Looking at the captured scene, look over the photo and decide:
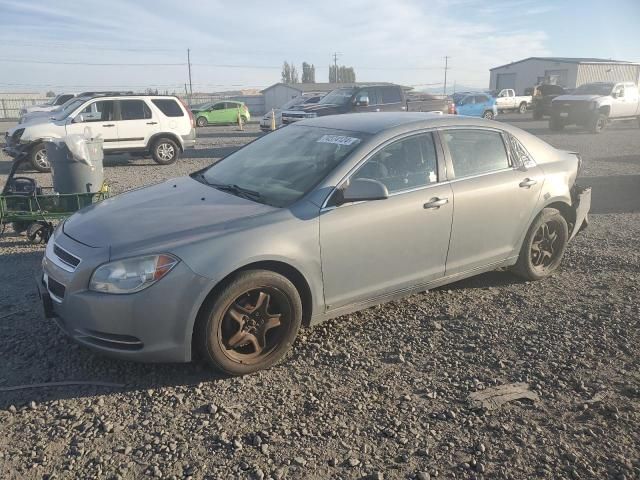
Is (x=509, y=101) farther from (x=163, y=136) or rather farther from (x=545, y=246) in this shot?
(x=545, y=246)

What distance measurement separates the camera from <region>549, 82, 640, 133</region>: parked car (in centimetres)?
2155

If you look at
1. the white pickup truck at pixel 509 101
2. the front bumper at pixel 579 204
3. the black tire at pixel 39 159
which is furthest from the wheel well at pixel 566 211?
the white pickup truck at pixel 509 101

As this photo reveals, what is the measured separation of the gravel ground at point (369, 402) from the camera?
105 inches

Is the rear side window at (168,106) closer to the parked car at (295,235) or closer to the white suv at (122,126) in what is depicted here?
the white suv at (122,126)

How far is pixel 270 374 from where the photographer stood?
3.50 meters

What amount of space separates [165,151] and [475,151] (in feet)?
34.1

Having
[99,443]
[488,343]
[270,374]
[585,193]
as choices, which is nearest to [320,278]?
[270,374]

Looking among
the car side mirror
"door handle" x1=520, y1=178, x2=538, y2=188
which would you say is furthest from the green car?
the car side mirror

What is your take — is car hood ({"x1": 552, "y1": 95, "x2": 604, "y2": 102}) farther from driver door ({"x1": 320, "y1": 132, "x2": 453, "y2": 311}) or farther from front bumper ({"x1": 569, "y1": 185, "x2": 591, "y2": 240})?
driver door ({"x1": 320, "y1": 132, "x2": 453, "y2": 311})

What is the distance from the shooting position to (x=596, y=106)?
70.0 ft

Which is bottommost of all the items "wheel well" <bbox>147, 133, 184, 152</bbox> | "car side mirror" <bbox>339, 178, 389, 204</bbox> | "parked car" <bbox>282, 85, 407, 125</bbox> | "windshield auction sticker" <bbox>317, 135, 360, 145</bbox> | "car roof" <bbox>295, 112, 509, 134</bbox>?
"wheel well" <bbox>147, 133, 184, 152</bbox>

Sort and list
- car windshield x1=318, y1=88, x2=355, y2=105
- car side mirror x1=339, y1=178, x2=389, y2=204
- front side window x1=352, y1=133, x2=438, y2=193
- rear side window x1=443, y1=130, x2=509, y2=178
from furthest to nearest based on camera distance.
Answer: car windshield x1=318, y1=88, x2=355, y2=105, rear side window x1=443, y1=130, x2=509, y2=178, front side window x1=352, y1=133, x2=438, y2=193, car side mirror x1=339, y1=178, x2=389, y2=204

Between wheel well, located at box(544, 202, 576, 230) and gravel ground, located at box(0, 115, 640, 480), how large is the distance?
2.74ft

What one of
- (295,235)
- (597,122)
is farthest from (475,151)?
(597,122)
